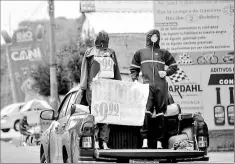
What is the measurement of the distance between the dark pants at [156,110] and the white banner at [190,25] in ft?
22.6

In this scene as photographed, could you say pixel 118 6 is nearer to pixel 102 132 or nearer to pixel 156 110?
pixel 156 110

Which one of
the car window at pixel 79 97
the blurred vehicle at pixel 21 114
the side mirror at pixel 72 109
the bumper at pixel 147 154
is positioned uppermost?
the car window at pixel 79 97

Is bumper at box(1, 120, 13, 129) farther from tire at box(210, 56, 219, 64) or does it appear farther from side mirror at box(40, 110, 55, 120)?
side mirror at box(40, 110, 55, 120)

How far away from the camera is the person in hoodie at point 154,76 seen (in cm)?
791

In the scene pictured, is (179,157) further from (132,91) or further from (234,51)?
(234,51)

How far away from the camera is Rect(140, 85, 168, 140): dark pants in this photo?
7895mm

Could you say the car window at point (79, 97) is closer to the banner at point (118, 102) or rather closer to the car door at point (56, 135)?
the car door at point (56, 135)

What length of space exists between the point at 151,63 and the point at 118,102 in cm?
95

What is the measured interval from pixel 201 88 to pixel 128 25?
695 centimetres

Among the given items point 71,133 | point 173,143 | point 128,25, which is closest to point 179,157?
point 173,143

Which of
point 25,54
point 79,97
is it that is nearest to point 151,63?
point 79,97

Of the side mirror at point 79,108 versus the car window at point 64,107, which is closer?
the side mirror at point 79,108

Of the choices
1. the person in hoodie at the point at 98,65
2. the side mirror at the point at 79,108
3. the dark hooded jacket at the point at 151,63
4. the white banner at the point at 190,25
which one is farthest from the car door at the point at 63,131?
the white banner at the point at 190,25

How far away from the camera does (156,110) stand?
8.06m
